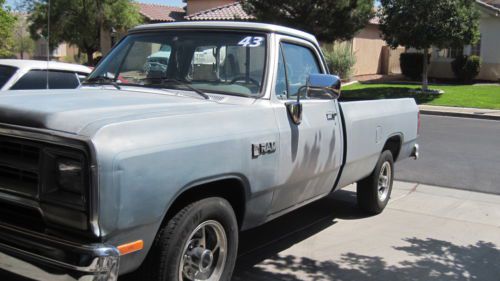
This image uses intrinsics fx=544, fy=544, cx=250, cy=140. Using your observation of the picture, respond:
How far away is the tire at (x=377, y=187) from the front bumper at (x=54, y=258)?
403 centimetres

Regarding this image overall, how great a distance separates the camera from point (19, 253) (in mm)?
2945

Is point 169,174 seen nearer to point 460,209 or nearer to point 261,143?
point 261,143

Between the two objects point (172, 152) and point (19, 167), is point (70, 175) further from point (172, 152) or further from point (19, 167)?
point (172, 152)

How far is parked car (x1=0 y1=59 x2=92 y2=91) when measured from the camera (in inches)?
287

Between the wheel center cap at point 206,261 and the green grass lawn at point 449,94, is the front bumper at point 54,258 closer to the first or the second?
the wheel center cap at point 206,261

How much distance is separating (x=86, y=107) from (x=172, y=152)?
627 mm

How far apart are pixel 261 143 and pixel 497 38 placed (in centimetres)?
2785

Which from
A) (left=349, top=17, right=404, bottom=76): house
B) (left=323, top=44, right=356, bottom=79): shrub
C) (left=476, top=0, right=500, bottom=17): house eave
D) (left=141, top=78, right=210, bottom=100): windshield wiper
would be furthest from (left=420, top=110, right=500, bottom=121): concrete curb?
(left=141, top=78, right=210, bottom=100): windshield wiper

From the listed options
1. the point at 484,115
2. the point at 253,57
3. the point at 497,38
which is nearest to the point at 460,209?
the point at 253,57

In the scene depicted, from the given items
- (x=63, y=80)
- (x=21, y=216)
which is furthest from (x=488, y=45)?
(x=21, y=216)

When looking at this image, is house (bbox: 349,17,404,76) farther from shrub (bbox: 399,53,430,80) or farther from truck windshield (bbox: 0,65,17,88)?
truck windshield (bbox: 0,65,17,88)

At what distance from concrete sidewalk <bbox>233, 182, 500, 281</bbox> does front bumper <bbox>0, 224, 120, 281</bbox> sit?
75.7 inches

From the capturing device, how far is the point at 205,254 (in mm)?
3572

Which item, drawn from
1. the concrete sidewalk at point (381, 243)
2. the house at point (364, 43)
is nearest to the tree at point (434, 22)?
the house at point (364, 43)
